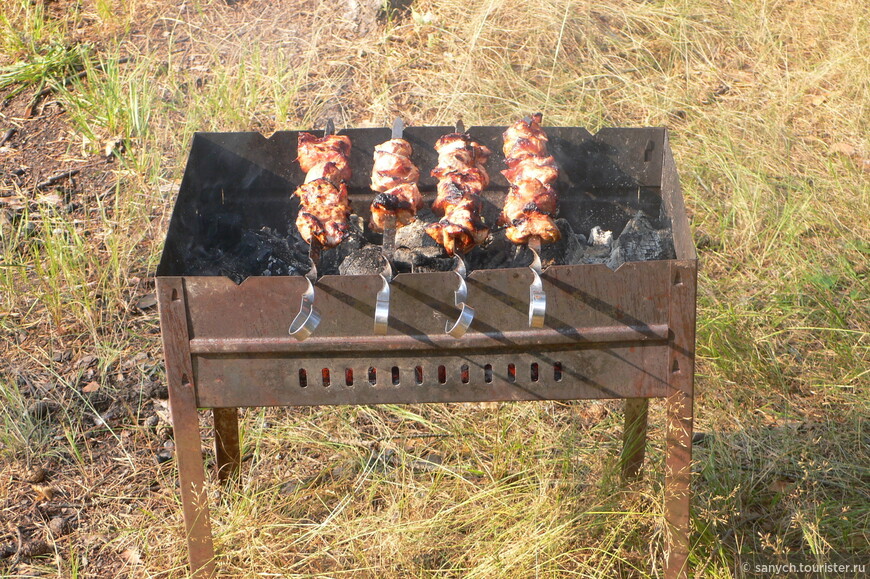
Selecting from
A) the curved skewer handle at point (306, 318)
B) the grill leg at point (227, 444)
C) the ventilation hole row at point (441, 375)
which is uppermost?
the curved skewer handle at point (306, 318)

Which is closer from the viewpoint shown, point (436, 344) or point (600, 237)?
point (436, 344)

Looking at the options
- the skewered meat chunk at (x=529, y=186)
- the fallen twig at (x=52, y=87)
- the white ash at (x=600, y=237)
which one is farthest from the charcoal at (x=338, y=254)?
the fallen twig at (x=52, y=87)

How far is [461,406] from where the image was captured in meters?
3.63

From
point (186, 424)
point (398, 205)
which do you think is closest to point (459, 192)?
point (398, 205)

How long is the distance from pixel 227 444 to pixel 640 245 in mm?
1591

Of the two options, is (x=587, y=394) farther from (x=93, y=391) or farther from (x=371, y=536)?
(x=93, y=391)

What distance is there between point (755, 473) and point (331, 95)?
10.2 ft

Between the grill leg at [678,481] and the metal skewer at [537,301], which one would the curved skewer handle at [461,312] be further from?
the grill leg at [678,481]

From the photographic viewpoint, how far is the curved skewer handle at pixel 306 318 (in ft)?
6.78

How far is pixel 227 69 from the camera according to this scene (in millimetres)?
5027

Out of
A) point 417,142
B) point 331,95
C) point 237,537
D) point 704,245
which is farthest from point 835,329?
point 331,95

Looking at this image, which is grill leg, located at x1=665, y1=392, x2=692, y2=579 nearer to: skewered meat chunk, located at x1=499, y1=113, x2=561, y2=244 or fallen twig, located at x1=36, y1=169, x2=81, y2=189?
skewered meat chunk, located at x1=499, y1=113, x2=561, y2=244

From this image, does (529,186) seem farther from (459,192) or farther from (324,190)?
(324,190)

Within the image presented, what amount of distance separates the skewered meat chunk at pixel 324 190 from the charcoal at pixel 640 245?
85cm
